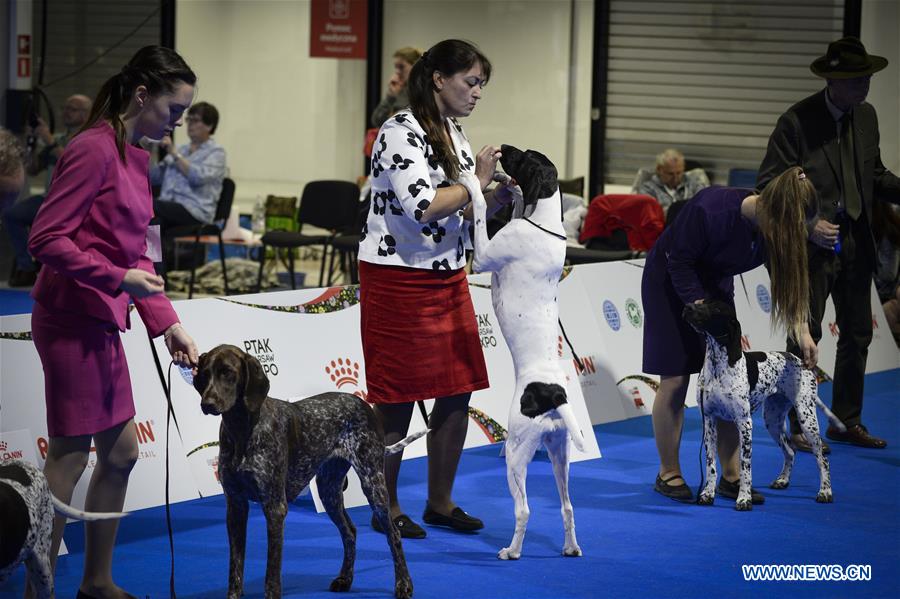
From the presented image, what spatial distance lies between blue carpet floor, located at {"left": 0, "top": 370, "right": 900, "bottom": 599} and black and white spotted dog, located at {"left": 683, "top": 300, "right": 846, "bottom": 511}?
16 centimetres

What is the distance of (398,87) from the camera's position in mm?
9234

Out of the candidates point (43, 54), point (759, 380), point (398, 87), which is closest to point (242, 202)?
point (43, 54)

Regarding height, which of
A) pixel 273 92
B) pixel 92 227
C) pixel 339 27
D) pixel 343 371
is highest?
pixel 339 27

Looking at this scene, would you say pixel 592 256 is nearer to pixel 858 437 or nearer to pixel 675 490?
pixel 858 437

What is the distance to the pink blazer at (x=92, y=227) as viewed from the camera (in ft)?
10.3

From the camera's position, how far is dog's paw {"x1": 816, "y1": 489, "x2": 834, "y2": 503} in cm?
518

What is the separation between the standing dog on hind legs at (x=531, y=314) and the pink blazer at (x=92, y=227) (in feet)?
4.01

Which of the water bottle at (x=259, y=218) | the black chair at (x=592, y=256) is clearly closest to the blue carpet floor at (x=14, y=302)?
the water bottle at (x=259, y=218)

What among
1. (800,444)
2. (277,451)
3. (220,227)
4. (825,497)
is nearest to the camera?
(277,451)

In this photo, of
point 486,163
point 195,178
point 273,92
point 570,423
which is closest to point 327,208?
point 195,178

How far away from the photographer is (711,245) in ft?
16.2

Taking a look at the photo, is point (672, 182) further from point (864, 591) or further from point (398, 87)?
point (864, 591)

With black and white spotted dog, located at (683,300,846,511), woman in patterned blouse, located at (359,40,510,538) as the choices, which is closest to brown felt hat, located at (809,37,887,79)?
black and white spotted dog, located at (683,300,846,511)

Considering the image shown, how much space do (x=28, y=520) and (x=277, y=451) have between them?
2.26 ft
